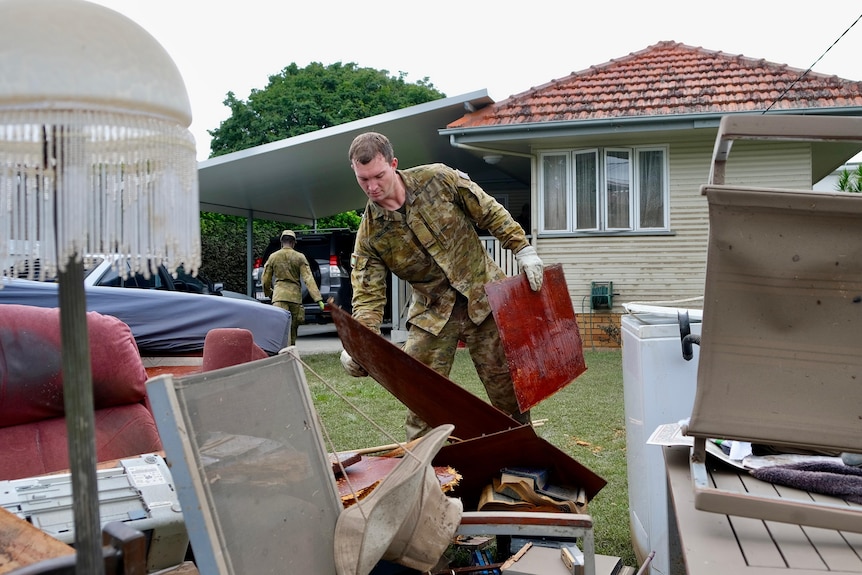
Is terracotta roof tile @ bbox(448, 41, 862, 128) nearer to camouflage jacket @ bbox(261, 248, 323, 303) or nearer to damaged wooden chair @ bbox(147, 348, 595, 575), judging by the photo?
camouflage jacket @ bbox(261, 248, 323, 303)

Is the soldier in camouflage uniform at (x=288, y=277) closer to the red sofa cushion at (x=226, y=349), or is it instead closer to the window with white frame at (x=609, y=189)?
the window with white frame at (x=609, y=189)

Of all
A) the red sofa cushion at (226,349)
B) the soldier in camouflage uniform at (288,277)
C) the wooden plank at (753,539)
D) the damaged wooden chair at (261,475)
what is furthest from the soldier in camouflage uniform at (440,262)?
the soldier in camouflage uniform at (288,277)

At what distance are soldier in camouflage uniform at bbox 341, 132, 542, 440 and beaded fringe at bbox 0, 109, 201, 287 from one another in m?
2.71

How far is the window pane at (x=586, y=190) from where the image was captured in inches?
457

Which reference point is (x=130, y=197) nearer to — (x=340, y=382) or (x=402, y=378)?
(x=402, y=378)

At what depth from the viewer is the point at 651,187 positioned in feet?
37.8

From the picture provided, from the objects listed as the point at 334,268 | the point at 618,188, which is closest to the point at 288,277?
the point at 334,268

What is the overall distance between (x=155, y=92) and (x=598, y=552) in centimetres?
294

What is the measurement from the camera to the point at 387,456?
3.14 m

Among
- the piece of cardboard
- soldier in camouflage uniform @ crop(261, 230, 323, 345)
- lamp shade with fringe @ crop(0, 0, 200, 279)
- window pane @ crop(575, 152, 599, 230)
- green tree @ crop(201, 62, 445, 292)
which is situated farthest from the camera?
green tree @ crop(201, 62, 445, 292)

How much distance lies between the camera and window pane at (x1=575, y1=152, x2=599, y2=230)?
11.6 metres

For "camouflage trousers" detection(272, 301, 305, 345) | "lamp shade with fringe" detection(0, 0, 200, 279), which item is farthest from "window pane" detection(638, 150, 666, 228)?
"lamp shade with fringe" detection(0, 0, 200, 279)

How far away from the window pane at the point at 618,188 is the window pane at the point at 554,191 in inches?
26.2

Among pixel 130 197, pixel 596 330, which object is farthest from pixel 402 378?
pixel 596 330
